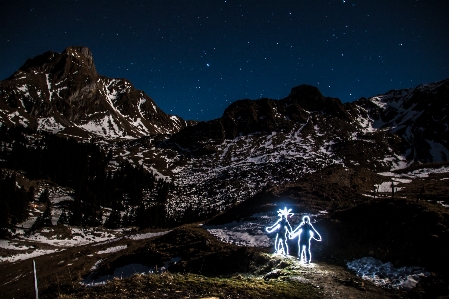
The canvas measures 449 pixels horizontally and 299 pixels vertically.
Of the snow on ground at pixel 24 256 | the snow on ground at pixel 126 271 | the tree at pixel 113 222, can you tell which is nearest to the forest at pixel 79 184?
the tree at pixel 113 222

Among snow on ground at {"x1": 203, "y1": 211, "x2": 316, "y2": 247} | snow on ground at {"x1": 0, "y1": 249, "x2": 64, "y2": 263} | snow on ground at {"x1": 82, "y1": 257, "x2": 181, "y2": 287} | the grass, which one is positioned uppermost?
the grass

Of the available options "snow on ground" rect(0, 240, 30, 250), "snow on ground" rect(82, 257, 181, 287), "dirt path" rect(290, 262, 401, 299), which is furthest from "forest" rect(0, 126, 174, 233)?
"dirt path" rect(290, 262, 401, 299)

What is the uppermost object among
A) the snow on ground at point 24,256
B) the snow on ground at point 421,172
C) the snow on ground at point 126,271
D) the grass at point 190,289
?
the snow on ground at point 421,172

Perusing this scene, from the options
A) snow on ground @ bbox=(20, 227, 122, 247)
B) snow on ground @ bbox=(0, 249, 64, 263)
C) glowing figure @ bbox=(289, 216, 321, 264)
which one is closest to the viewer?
glowing figure @ bbox=(289, 216, 321, 264)

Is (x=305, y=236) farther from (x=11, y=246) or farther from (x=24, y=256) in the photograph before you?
(x=11, y=246)

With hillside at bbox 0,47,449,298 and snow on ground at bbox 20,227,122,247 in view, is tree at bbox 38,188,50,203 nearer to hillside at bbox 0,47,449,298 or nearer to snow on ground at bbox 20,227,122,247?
hillside at bbox 0,47,449,298

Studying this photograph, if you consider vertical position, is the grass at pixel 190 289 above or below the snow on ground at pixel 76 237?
above

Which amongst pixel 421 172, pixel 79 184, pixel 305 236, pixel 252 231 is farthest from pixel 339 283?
pixel 79 184

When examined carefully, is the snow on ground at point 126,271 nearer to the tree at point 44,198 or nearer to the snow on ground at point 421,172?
the snow on ground at point 421,172

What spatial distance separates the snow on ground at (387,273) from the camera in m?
12.6

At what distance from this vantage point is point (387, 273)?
46.2 ft

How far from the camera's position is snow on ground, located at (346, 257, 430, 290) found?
12.6 m

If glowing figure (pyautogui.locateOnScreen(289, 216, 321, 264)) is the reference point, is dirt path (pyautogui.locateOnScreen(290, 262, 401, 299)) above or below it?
below

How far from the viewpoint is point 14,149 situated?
12738 centimetres
